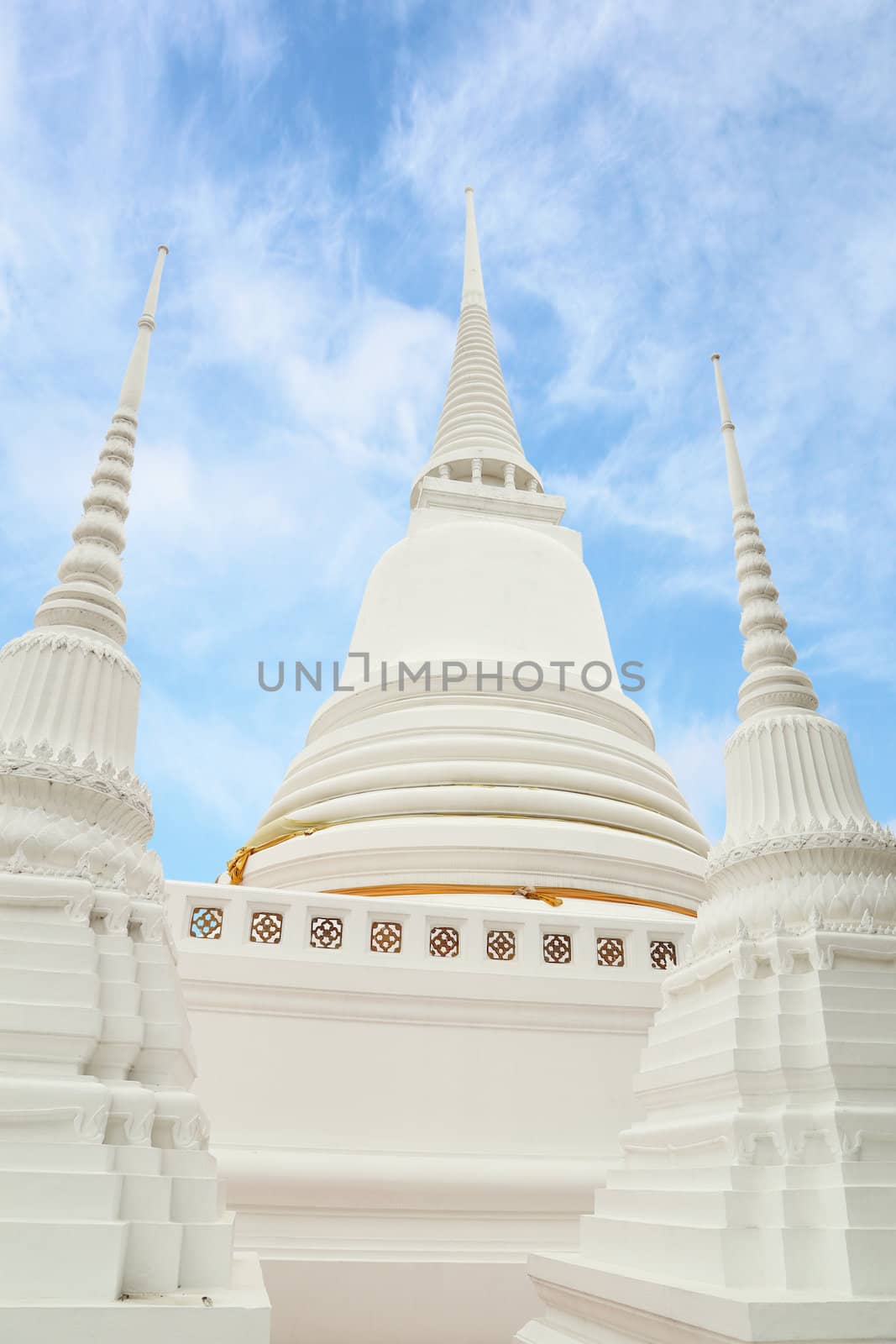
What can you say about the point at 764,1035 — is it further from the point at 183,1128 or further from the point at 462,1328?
the point at 462,1328

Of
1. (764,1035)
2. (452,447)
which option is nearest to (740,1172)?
(764,1035)

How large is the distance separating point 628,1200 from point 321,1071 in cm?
249

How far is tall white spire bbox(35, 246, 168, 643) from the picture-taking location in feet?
15.3

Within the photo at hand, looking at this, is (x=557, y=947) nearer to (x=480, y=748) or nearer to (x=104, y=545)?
(x=480, y=748)

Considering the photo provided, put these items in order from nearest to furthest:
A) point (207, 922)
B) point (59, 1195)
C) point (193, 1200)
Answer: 1. point (59, 1195)
2. point (193, 1200)
3. point (207, 922)

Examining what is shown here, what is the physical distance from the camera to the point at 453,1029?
6453 millimetres

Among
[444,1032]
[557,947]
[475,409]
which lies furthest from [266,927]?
[475,409]

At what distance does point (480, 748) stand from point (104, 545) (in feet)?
16.1

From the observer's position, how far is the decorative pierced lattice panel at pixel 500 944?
6.68 m

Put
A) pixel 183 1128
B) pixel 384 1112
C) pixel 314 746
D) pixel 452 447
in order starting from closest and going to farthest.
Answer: pixel 183 1128 → pixel 384 1112 → pixel 314 746 → pixel 452 447

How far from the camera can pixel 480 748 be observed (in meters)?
9.13

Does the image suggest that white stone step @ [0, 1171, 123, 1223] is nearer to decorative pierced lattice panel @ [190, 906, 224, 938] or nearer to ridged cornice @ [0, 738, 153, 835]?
Result: ridged cornice @ [0, 738, 153, 835]

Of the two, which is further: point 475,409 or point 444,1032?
point 475,409

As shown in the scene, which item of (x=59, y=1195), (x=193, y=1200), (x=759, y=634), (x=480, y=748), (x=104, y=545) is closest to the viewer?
(x=59, y=1195)
